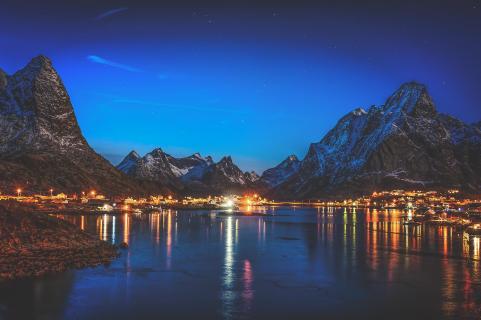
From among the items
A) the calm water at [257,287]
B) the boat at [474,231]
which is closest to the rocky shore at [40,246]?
the calm water at [257,287]

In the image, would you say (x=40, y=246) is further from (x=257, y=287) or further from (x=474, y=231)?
(x=474, y=231)

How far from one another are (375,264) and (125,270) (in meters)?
27.5

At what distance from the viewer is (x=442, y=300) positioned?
121ft

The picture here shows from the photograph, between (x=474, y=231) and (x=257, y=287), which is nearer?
(x=257, y=287)

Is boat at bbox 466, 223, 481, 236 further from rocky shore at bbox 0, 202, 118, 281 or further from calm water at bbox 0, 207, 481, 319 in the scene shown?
rocky shore at bbox 0, 202, 118, 281

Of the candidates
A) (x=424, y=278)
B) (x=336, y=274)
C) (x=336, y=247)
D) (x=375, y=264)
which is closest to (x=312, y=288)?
(x=336, y=274)

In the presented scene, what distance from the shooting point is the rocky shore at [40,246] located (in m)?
43.9

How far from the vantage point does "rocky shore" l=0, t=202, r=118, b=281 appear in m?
43.9

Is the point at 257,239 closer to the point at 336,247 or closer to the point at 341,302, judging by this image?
the point at 336,247

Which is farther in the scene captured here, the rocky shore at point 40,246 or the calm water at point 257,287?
the rocky shore at point 40,246

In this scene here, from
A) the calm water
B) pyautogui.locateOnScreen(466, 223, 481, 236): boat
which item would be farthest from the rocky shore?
pyautogui.locateOnScreen(466, 223, 481, 236): boat

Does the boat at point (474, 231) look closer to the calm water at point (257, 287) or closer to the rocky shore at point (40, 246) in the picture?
the calm water at point (257, 287)

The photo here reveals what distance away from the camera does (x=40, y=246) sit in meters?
53.7

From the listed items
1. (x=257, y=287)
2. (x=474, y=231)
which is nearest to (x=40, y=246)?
(x=257, y=287)
